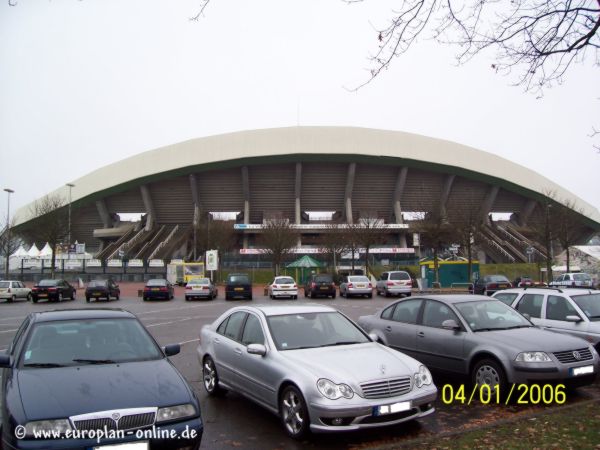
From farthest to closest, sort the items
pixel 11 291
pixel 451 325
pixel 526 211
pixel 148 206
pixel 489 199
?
pixel 526 211, pixel 489 199, pixel 148 206, pixel 11 291, pixel 451 325

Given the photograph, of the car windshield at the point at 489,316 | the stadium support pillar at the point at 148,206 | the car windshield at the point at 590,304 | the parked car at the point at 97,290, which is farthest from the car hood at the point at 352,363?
the stadium support pillar at the point at 148,206

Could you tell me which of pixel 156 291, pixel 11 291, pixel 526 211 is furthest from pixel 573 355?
Answer: pixel 526 211

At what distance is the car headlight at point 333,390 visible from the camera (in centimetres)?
527

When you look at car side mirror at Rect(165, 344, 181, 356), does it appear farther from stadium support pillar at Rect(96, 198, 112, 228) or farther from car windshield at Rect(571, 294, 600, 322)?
stadium support pillar at Rect(96, 198, 112, 228)

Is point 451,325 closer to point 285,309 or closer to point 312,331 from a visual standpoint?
point 312,331

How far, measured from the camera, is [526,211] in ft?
262

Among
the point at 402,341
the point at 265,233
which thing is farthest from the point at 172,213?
the point at 402,341

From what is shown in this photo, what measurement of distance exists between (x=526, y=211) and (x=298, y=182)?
36319 millimetres

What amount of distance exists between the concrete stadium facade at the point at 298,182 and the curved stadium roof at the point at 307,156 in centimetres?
14

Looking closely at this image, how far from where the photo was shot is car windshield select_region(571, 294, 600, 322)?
348 inches

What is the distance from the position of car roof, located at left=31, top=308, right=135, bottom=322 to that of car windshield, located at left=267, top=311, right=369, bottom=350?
1856 millimetres

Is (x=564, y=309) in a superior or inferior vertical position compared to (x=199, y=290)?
superior

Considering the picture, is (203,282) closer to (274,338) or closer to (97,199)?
(274,338)

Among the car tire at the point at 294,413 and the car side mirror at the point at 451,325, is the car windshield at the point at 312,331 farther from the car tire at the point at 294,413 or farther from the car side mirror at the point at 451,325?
the car side mirror at the point at 451,325
